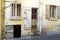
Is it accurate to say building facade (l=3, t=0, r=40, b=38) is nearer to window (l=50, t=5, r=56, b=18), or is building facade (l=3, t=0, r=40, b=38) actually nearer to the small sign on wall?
the small sign on wall

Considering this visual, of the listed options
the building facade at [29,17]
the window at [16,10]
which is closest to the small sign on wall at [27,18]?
the building facade at [29,17]

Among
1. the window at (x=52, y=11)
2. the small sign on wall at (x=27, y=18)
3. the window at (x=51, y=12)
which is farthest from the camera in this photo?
the window at (x=52, y=11)

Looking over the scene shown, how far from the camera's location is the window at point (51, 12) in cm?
915

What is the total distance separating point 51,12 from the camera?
936 centimetres

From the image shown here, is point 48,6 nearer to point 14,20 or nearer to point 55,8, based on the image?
point 55,8

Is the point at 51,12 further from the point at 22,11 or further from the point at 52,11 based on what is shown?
the point at 22,11

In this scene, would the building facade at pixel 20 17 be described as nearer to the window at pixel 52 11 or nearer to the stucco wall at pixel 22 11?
the stucco wall at pixel 22 11

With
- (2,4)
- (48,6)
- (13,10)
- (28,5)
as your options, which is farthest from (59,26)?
(2,4)

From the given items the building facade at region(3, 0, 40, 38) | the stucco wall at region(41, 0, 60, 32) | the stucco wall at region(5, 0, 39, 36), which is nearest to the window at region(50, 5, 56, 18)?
the stucco wall at region(41, 0, 60, 32)

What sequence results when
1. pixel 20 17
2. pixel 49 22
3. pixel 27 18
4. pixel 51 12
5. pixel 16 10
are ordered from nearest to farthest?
1. pixel 16 10
2. pixel 20 17
3. pixel 27 18
4. pixel 49 22
5. pixel 51 12

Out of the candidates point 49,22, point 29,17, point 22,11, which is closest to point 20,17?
point 22,11

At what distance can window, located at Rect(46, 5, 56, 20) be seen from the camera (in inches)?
360

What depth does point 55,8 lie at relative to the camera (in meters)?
9.45

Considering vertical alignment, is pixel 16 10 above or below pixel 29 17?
above
